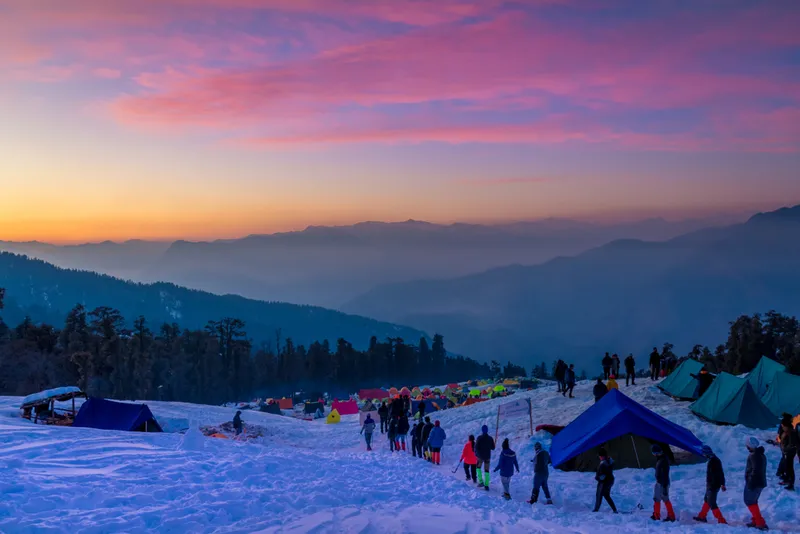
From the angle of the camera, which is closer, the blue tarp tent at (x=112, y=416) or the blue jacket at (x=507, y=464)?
the blue jacket at (x=507, y=464)

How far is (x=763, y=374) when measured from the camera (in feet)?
78.2

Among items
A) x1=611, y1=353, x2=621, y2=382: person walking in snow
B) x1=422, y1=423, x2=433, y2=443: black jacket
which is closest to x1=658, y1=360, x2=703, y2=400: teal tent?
x1=611, y1=353, x2=621, y2=382: person walking in snow

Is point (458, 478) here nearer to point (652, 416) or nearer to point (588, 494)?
point (588, 494)

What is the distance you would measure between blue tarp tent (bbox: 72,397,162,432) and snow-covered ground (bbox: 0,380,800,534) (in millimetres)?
7516

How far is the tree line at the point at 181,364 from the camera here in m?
61.6

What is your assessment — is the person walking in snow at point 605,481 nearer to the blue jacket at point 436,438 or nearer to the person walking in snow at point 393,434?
the blue jacket at point 436,438

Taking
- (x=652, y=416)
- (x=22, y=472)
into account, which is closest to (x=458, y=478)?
(x=652, y=416)

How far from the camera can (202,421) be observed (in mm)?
37281

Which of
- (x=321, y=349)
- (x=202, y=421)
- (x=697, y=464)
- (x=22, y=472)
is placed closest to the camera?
(x=22, y=472)

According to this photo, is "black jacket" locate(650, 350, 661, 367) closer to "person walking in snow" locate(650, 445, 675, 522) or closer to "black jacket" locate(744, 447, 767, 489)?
"person walking in snow" locate(650, 445, 675, 522)

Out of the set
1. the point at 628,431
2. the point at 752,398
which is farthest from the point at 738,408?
the point at 628,431

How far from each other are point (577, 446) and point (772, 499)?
5309 mm

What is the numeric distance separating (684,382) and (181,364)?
82.7 m

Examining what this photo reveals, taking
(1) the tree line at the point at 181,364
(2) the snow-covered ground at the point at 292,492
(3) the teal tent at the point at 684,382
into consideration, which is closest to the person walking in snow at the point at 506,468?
(2) the snow-covered ground at the point at 292,492
